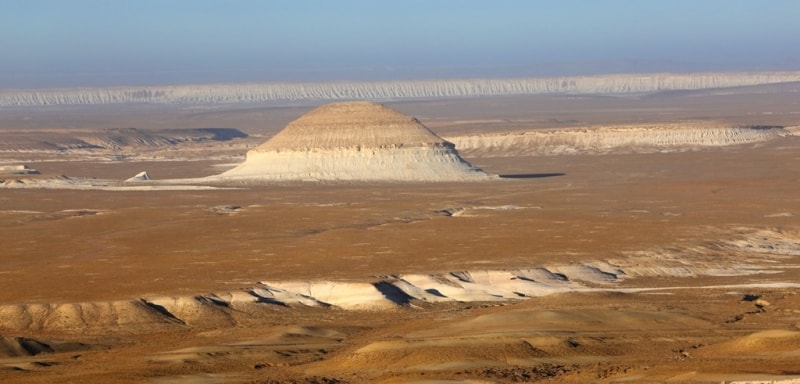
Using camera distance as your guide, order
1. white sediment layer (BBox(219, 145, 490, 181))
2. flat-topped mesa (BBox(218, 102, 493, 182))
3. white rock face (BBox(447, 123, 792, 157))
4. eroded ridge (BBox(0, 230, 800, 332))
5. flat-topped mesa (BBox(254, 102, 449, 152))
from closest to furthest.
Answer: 1. eroded ridge (BBox(0, 230, 800, 332))
2. white sediment layer (BBox(219, 145, 490, 181))
3. flat-topped mesa (BBox(218, 102, 493, 182))
4. flat-topped mesa (BBox(254, 102, 449, 152))
5. white rock face (BBox(447, 123, 792, 157))

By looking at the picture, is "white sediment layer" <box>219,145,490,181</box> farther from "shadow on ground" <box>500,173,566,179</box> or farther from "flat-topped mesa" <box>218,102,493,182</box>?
"shadow on ground" <box>500,173,566,179</box>

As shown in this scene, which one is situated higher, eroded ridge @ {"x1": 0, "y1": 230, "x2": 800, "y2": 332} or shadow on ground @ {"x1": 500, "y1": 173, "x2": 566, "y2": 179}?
eroded ridge @ {"x1": 0, "y1": 230, "x2": 800, "y2": 332}

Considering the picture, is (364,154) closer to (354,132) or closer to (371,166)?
(371,166)

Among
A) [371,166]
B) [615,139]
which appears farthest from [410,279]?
[615,139]

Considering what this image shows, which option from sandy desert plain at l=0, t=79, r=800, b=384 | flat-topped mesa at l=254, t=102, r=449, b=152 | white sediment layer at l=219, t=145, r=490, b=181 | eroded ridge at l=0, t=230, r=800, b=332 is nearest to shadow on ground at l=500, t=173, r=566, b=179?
sandy desert plain at l=0, t=79, r=800, b=384

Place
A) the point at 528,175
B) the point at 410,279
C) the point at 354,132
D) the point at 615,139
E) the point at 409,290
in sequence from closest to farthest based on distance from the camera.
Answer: the point at 409,290 < the point at 410,279 < the point at 354,132 < the point at 528,175 < the point at 615,139

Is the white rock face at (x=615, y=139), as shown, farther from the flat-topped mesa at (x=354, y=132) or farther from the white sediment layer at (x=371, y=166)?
the white sediment layer at (x=371, y=166)

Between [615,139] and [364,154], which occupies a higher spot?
[364,154]
